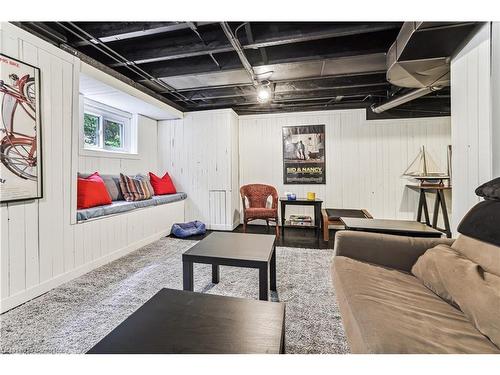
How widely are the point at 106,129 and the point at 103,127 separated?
8cm

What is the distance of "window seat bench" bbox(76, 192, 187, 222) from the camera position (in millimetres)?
2463

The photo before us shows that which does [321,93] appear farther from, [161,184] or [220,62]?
[161,184]

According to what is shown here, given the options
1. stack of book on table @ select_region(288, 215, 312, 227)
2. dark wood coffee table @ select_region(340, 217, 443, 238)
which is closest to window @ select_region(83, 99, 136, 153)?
stack of book on table @ select_region(288, 215, 312, 227)

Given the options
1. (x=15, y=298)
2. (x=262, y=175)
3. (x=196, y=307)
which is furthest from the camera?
(x=262, y=175)

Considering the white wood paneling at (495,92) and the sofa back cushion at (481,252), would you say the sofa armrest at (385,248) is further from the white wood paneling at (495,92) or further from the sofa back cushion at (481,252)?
the white wood paneling at (495,92)

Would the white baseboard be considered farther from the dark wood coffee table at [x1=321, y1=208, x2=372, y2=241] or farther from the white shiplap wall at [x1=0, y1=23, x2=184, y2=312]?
the dark wood coffee table at [x1=321, y1=208, x2=372, y2=241]

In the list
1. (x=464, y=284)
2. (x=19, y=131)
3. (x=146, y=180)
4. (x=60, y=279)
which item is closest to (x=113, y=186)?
(x=146, y=180)

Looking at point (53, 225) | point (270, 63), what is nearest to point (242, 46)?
point (270, 63)

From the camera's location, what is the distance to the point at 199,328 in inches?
38.3

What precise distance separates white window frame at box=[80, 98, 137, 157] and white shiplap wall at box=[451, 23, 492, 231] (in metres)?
4.27

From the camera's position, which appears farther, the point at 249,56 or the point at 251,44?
the point at 249,56
